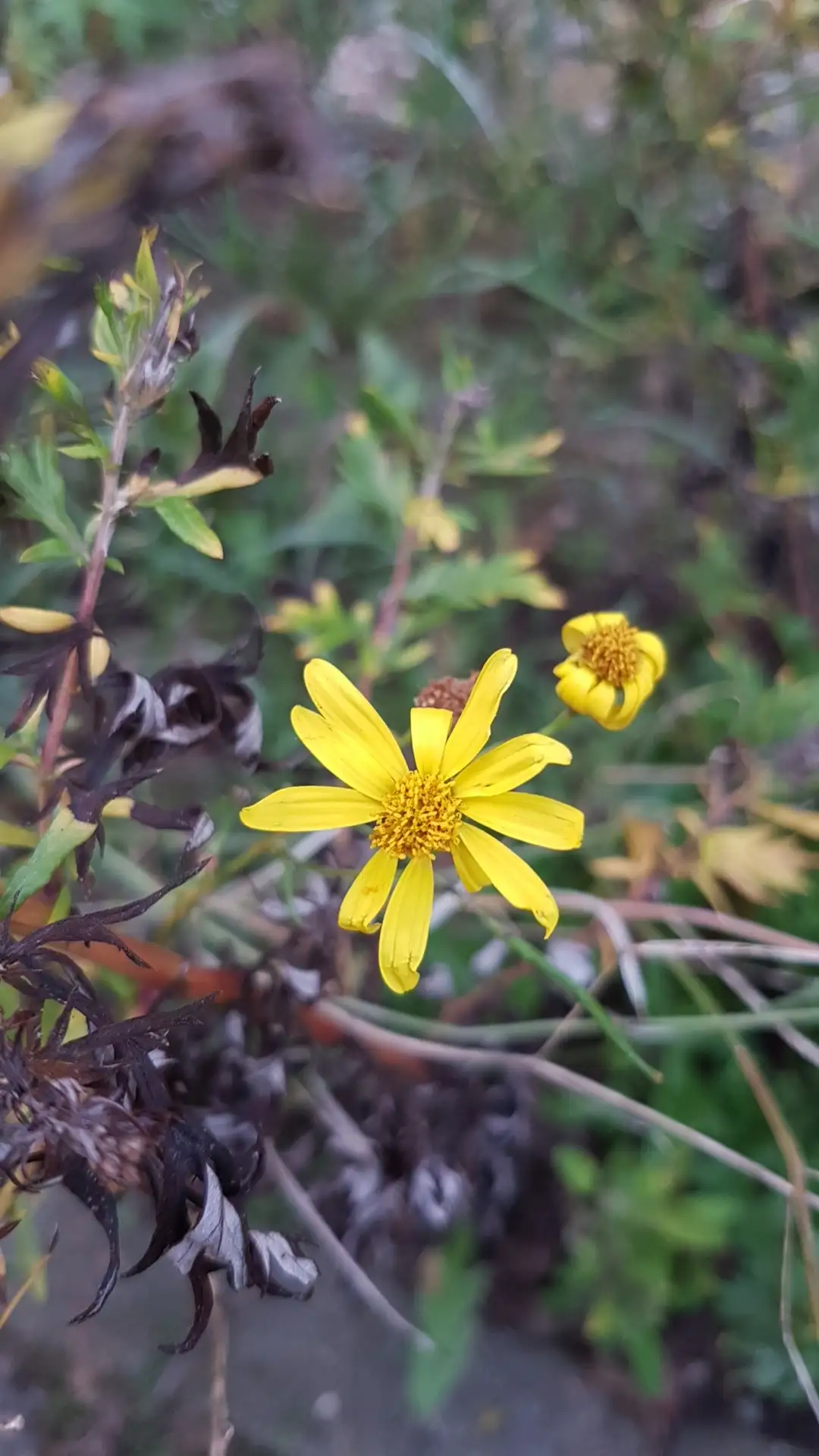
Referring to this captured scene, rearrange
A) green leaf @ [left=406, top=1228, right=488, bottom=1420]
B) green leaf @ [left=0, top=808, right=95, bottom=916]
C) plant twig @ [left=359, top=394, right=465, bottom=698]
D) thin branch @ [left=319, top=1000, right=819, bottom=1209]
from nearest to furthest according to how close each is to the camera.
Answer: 1. green leaf @ [left=0, top=808, right=95, bottom=916]
2. thin branch @ [left=319, top=1000, right=819, bottom=1209]
3. plant twig @ [left=359, top=394, right=465, bottom=698]
4. green leaf @ [left=406, top=1228, right=488, bottom=1420]

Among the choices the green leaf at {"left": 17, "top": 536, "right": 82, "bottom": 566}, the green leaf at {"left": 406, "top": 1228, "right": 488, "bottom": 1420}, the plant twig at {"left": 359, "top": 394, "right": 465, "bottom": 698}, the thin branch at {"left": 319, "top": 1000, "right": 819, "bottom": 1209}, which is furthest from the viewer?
the green leaf at {"left": 406, "top": 1228, "right": 488, "bottom": 1420}

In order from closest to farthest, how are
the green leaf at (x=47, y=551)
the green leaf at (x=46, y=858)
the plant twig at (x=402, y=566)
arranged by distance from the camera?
1. the green leaf at (x=46, y=858)
2. the green leaf at (x=47, y=551)
3. the plant twig at (x=402, y=566)

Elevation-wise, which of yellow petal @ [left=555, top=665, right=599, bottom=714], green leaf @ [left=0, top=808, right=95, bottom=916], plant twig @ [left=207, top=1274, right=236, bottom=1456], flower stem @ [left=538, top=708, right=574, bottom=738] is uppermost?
green leaf @ [left=0, top=808, right=95, bottom=916]

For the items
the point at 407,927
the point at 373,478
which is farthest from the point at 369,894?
the point at 373,478

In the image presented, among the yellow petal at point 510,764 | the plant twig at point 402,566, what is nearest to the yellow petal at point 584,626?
the yellow petal at point 510,764

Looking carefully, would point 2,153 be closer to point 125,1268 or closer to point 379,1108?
Answer: point 379,1108

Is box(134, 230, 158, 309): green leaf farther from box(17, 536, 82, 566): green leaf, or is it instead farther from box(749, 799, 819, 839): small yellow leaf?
box(749, 799, 819, 839): small yellow leaf

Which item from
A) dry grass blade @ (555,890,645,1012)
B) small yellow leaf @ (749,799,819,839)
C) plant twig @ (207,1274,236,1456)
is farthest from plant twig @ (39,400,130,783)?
small yellow leaf @ (749,799,819,839)

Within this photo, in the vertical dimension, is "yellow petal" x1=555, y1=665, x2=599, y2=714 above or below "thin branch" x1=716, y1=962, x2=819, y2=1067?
above

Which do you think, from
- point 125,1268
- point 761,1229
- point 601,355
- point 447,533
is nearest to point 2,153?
point 447,533

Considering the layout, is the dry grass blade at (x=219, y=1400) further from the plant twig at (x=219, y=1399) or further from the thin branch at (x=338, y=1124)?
the thin branch at (x=338, y=1124)
